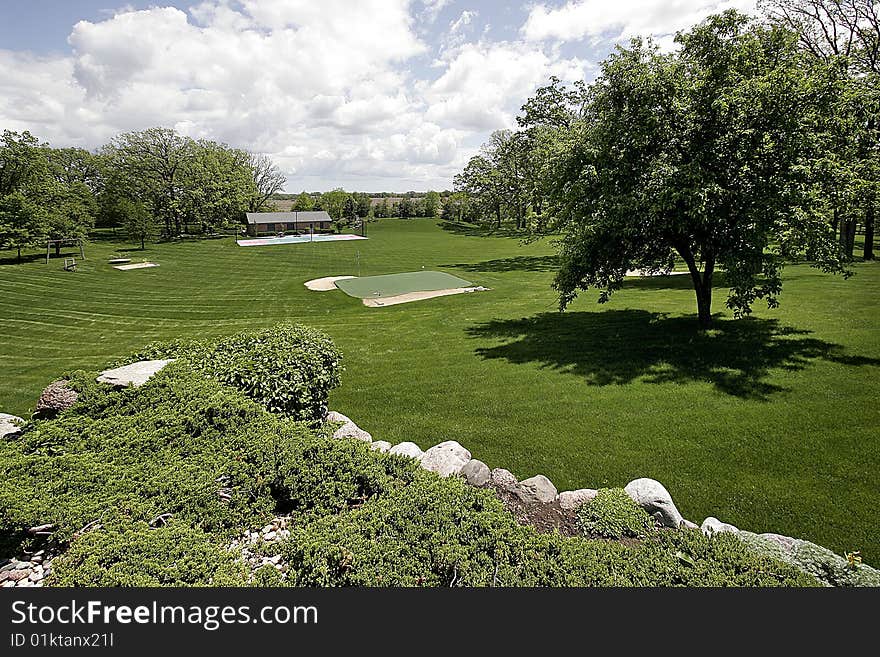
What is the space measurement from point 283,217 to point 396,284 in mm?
49579

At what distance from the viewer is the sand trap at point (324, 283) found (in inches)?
1042

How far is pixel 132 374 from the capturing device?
281 inches

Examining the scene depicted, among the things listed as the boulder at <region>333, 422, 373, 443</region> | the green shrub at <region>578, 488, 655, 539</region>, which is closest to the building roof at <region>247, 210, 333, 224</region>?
the boulder at <region>333, 422, 373, 443</region>

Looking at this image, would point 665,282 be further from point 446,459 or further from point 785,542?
point 785,542

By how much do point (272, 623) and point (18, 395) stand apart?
11785 mm

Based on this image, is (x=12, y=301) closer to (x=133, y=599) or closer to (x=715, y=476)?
(x=133, y=599)

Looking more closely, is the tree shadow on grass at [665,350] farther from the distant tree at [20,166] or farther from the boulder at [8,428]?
the distant tree at [20,166]

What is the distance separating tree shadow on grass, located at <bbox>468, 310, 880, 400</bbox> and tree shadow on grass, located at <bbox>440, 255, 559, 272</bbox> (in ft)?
53.8

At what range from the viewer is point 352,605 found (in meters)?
3.47

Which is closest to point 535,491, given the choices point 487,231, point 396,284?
point 396,284

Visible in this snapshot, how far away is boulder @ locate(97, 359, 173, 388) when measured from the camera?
22.3 ft

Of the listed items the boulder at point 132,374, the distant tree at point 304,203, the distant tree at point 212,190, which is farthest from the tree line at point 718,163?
the distant tree at point 304,203

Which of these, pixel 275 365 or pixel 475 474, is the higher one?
pixel 275 365

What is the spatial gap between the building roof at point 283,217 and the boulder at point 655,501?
69.4m
